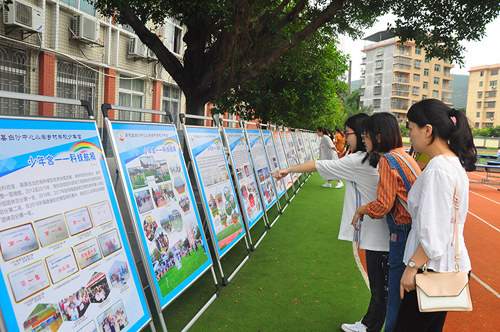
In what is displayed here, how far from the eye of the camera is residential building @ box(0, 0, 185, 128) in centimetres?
1120

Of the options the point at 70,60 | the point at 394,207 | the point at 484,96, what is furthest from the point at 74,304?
the point at 484,96

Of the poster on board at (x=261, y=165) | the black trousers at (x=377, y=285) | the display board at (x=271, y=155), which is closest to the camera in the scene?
the black trousers at (x=377, y=285)

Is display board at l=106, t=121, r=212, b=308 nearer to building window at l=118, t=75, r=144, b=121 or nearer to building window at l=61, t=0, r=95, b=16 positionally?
building window at l=61, t=0, r=95, b=16

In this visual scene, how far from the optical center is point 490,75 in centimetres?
8219

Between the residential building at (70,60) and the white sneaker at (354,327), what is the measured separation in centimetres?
1135

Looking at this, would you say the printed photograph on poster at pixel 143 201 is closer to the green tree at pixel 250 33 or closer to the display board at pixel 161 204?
the display board at pixel 161 204

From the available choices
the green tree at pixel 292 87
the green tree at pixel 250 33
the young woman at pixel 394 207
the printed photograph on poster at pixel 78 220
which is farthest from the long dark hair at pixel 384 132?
the green tree at pixel 292 87

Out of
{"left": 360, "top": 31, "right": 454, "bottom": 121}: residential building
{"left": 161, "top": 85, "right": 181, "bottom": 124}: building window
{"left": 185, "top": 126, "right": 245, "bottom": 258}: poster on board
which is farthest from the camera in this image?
{"left": 360, "top": 31, "right": 454, "bottom": 121}: residential building

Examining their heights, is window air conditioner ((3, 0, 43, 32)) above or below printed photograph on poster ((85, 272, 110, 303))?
above

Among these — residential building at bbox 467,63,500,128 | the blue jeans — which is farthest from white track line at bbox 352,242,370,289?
residential building at bbox 467,63,500,128

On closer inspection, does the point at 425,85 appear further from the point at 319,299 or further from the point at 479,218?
the point at 319,299

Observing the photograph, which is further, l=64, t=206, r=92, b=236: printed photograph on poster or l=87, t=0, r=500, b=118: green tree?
l=87, t=0, r=500, b=118: green tree

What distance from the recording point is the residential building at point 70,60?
441 inches

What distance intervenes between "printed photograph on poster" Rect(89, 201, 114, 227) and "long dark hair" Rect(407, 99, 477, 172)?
1.90 metres
